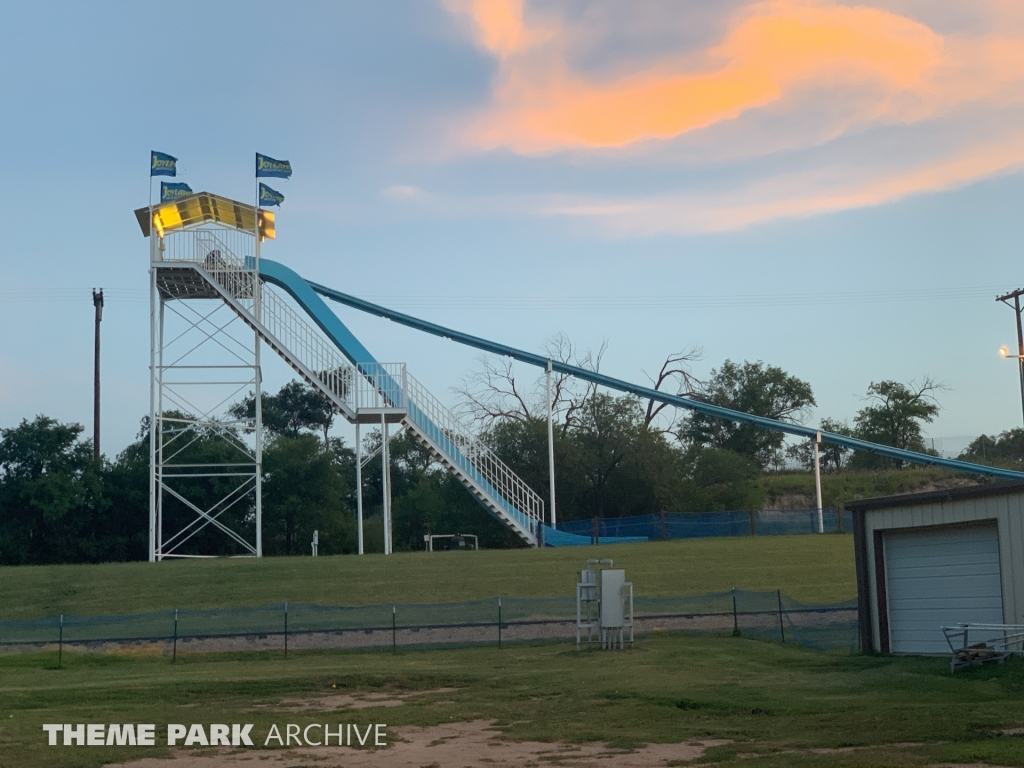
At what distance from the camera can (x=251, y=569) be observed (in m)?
35.0

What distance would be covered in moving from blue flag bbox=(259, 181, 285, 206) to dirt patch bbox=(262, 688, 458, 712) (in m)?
29.6

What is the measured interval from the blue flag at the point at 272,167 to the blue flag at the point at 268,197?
1.83 feet

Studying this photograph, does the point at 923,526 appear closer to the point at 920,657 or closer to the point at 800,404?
the point at 920,657

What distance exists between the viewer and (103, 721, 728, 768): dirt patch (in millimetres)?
11836

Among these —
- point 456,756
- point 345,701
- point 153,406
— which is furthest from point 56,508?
point 456,756

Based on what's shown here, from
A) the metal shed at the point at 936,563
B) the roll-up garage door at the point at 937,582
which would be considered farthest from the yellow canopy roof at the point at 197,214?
the roll-up garage door at the point at 937,582

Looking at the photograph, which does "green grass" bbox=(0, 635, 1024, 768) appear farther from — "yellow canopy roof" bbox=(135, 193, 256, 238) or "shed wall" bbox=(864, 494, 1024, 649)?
"yellow canopy roof" bbox=(135, 193, 256, 238)

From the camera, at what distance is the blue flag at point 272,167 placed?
4431 centimetres

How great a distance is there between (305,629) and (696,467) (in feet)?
113

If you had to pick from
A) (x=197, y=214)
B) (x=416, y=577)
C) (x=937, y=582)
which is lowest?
(x=416, y=577)

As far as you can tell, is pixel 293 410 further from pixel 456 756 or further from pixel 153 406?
pixel 456 756

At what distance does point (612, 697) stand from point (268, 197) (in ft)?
105

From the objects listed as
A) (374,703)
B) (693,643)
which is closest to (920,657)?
(693,643)

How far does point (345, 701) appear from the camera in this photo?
1711 centimetres
